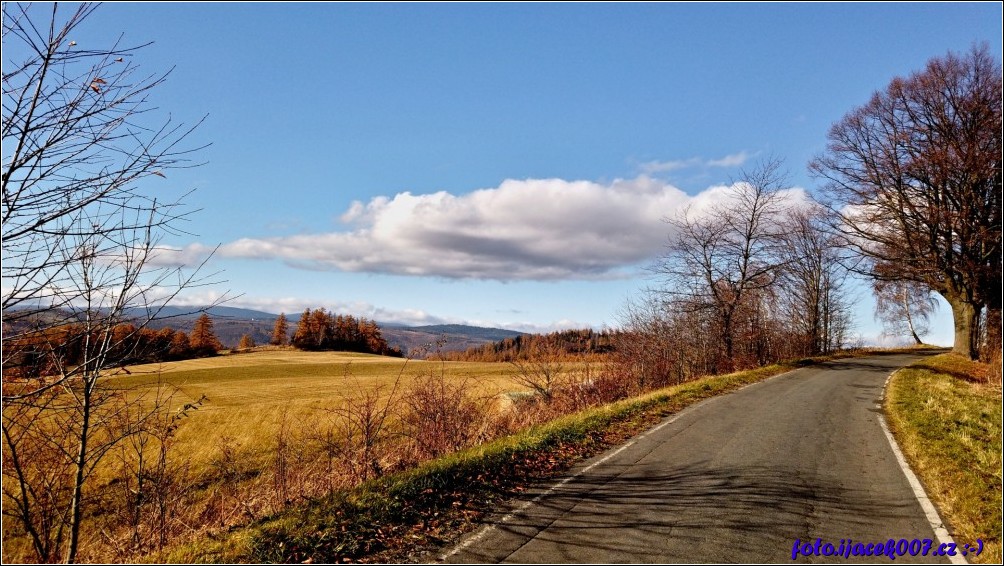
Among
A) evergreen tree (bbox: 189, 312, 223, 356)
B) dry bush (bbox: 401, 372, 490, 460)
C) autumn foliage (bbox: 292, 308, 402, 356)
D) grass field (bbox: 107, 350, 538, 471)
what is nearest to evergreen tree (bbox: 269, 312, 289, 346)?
autumn foliage (bbox: 292, 308, 402, 356)

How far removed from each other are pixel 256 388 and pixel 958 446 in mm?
43738

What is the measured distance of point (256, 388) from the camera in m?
42.3

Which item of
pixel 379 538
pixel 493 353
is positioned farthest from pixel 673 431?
pixel 493 353

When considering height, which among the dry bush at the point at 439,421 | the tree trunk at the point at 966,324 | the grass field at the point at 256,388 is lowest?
the grass field at the point at 256,388

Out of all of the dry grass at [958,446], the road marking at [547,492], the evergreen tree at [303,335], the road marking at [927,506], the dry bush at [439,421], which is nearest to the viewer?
the road marking at [547,492]

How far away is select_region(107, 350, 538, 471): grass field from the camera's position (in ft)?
68.3

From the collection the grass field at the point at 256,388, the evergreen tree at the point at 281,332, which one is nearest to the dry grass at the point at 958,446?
the grass field at the point at 256,388

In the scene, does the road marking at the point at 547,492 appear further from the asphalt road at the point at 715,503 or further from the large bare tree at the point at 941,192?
the large bare tree at the point at 941,192

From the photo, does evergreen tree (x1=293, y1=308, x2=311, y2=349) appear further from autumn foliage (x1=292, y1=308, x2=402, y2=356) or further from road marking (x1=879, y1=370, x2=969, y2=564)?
road marking (x1=879, y1=370, x2=969, y2=564)

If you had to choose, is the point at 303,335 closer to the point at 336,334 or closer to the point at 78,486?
the point at 336,334

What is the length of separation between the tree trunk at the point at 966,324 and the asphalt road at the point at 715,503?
801 inches

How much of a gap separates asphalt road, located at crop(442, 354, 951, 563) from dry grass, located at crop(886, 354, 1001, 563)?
14.9 inches

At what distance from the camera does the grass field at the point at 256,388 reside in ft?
68.3

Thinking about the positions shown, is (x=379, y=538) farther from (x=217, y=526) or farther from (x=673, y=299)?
(x=673, y=299)
